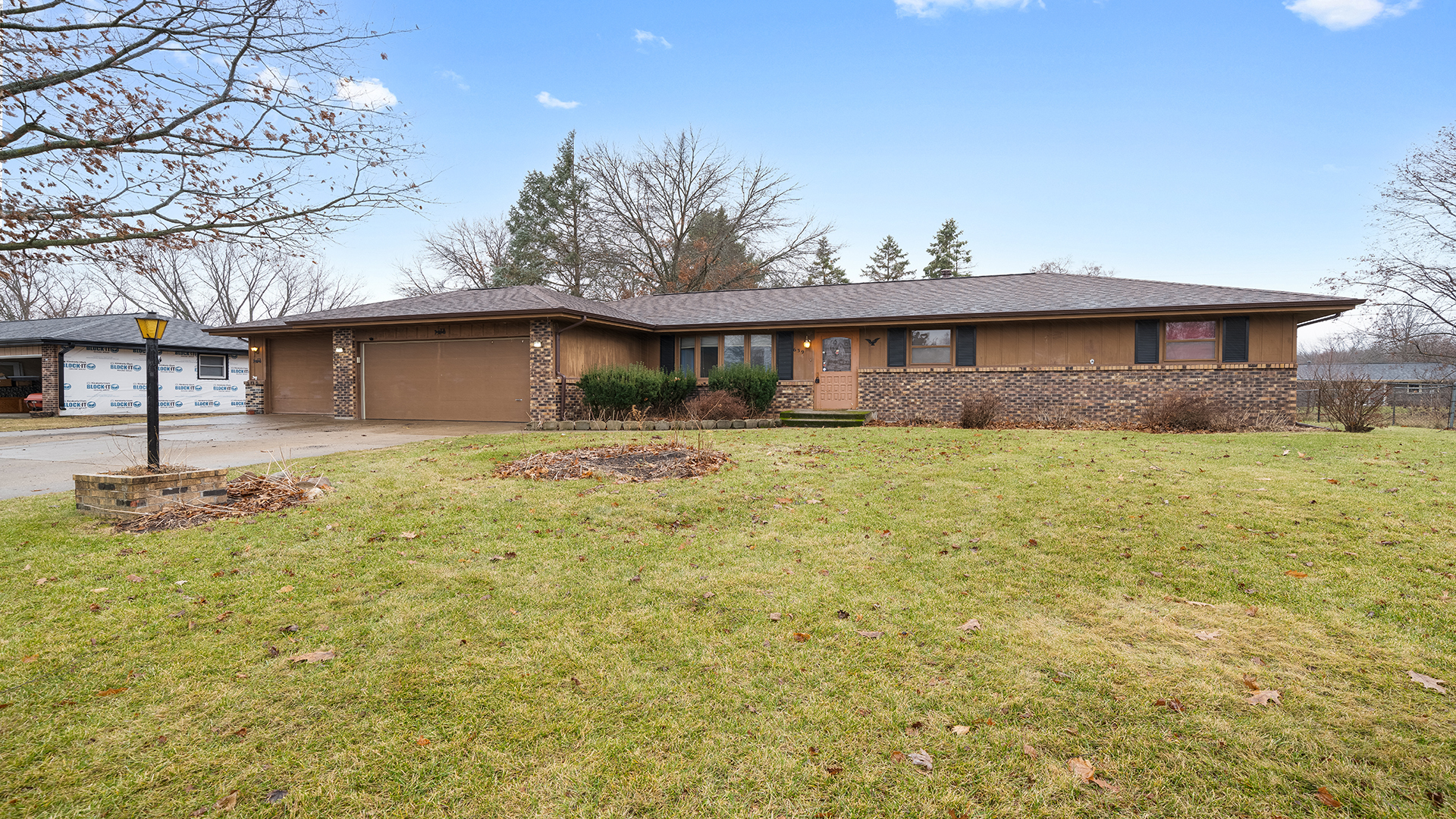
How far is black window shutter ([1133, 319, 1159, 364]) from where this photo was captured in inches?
568

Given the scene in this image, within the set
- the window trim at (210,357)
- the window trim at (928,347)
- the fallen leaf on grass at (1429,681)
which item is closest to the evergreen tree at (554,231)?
the window trim at (210,357)

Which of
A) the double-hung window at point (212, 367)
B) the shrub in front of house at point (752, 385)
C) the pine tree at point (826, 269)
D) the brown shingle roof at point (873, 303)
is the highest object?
the pine tree at point (826, 269)

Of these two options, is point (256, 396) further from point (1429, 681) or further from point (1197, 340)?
point (1197, 340)

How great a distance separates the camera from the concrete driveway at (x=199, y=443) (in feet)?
24.4

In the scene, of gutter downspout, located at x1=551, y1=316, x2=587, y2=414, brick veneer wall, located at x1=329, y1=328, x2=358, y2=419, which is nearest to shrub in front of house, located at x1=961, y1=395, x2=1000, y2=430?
gutter downspout, located at x1=551, y1=316, x2=587, y2=414

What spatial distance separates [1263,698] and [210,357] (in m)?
31.4

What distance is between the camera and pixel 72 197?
6781mm

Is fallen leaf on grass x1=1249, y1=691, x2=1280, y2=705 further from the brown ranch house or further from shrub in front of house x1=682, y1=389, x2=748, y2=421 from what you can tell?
the brown ranch house

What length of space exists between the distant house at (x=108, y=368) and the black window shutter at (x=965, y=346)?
2544 centimetres

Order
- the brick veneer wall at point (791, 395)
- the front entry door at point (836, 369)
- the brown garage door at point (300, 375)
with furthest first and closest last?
the brown garage door at point (300, 375), the brick veneer wall at point (791, 395), the front entry door at point (836, 369)

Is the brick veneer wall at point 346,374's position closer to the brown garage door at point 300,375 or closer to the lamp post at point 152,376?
the brown garage door at point 300,375

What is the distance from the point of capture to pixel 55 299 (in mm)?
37250

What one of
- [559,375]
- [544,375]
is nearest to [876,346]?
[559,375]

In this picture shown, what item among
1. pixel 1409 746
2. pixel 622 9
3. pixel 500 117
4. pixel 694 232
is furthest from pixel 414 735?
pixel 694 232
